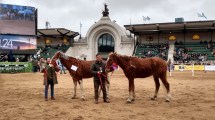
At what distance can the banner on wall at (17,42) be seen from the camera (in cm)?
4678

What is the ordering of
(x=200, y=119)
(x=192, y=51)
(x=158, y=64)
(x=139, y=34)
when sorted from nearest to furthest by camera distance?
(x=200, y=119)
(x=158, y=64)
(x=192, y=51)
(x=139, y=34)

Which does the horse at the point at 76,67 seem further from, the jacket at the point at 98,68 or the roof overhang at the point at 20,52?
the roof overhang at the point at 20,52

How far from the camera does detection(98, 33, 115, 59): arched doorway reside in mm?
61250

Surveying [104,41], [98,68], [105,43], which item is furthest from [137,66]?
[104,41]

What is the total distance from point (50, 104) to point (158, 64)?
5.13 metres

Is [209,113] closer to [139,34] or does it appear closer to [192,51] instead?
[192,51]

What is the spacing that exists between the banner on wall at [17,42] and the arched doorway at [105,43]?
52.9 ft

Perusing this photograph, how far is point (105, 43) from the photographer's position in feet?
202

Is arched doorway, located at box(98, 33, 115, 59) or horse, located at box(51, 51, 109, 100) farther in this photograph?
arched doorway, located at box(98, 33, 115, 59)

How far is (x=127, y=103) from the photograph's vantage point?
12688 mm

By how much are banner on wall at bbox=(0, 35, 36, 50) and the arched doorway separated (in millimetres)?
16119

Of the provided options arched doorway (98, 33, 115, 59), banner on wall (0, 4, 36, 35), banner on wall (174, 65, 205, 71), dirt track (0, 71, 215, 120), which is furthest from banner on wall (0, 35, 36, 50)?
dirt track (0, 71, 215, 120)

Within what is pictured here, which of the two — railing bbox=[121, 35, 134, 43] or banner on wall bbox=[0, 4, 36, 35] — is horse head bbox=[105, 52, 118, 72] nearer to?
banner on wall bbox=[0, 4, 36, 35]

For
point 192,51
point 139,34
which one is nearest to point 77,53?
point 139,34
